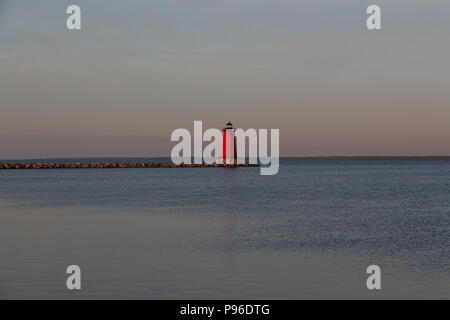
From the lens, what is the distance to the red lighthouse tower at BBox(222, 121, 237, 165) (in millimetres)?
117169

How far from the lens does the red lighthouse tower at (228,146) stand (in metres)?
117

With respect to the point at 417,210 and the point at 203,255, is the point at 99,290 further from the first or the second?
the point at 417,210

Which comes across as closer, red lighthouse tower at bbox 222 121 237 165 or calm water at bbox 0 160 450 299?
calm water at bbox 0 160 450 299

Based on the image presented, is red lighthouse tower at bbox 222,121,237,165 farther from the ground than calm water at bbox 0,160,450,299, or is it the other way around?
red lighthouse tower at bbox 222,121,237,165

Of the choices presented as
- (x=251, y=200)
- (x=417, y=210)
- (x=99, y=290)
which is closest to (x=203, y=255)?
(x=99, y=290)

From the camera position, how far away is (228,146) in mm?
125312

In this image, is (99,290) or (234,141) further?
(234,141)

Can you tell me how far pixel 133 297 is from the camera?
1444cm

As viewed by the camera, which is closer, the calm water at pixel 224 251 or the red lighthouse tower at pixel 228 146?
the calm water at pixel 224 251

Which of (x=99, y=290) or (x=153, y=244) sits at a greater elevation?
(x=153, y=244)

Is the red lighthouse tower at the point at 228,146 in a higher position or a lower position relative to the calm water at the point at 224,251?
higher

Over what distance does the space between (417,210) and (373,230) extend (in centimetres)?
1169
